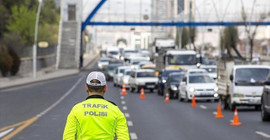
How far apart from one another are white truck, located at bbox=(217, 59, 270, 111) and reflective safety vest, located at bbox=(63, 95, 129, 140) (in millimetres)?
22477

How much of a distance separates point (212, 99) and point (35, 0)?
261 ft

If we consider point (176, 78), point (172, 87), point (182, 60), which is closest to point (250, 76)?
point (172, 87)

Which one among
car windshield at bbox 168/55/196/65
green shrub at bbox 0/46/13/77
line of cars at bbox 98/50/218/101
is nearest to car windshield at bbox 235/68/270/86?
line of cars at bbox 98/50/218/101

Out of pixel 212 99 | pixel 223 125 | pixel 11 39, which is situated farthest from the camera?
pixel 11 39

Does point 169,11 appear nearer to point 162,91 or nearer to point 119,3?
point 119,3

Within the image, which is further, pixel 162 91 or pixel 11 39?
pixel 11 39

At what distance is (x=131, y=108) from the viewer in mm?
32594

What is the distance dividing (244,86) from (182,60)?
26290mm

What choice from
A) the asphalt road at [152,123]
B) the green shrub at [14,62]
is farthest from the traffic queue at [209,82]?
the green shrub at [14,62]

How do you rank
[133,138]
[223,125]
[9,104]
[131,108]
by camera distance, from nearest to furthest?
[133,138]
[223,125]
[131,108]
[9,104]

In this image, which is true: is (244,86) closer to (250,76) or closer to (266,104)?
(250,76)

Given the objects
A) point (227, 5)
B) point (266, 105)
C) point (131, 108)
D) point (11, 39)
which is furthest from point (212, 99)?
point (227, 5)

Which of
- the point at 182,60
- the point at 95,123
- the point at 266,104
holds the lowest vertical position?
the point at 182,60

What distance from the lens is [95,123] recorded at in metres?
7.20
